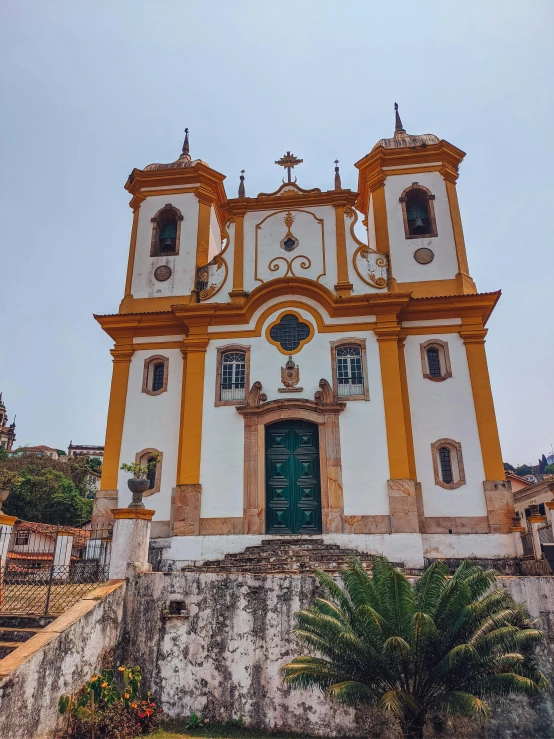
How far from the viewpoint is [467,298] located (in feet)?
51.2

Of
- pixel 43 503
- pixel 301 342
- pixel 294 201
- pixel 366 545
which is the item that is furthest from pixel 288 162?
pixel 43 503

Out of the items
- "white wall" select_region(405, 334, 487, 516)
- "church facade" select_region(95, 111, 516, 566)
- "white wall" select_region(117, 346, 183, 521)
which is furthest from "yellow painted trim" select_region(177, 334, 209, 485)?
"white wall" select_region(405, 334, 487, 516)

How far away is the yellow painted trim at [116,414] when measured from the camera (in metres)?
15.3

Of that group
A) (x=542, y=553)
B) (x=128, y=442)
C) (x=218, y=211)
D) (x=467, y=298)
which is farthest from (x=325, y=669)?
(x=218, y=211)

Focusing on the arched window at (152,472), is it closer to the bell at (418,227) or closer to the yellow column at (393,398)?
the yellow column at (393,398)

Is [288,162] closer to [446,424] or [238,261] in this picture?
[238,261]

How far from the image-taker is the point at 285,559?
12156 millimetres

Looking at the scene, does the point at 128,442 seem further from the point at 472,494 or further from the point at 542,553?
the point at 542,553

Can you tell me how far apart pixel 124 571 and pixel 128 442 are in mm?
5846

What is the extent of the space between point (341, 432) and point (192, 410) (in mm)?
3729

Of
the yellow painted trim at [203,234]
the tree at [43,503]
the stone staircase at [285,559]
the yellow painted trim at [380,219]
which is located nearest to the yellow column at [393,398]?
the stone staircase at [285,559]

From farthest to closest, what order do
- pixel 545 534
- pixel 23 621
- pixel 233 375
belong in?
1. pixel 233 375
2. pixel 545 534
3. pixel 23 621

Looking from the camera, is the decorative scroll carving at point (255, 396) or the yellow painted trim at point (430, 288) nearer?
the decorative scroll carving at point (255, 396)

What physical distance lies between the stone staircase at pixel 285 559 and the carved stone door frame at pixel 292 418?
639mm
